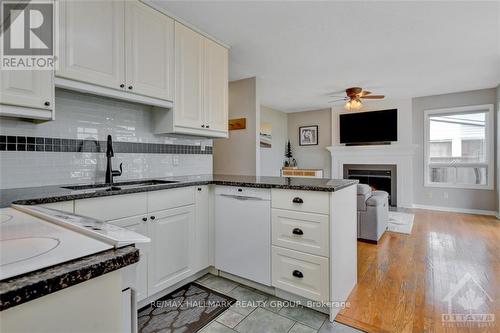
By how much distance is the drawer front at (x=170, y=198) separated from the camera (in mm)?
1888

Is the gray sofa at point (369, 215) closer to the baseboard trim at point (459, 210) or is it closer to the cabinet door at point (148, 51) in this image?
the cabinet door at point (148, 51)

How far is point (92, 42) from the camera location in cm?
176

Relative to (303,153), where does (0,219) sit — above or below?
below

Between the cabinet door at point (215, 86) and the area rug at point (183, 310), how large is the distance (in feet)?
5.19

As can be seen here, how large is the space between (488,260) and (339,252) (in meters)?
2.17

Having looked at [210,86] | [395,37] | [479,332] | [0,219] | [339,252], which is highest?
[395,37]

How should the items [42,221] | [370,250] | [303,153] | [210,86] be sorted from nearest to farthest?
1. [42,221]
2. [210,86]
3. [370,250]
4. [303,153]

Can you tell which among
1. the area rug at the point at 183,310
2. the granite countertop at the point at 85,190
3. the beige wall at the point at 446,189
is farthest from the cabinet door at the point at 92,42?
the beige wall at the point at 446,189

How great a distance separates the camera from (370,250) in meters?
3.12

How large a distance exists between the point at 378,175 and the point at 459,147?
1.61 m

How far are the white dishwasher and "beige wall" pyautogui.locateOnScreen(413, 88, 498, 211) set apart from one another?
4.98m

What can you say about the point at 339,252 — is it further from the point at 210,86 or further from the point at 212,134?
the point at 210,86

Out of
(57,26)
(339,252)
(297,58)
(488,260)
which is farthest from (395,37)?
(57,26)

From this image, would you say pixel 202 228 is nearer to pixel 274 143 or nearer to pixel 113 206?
pixel 113 206
